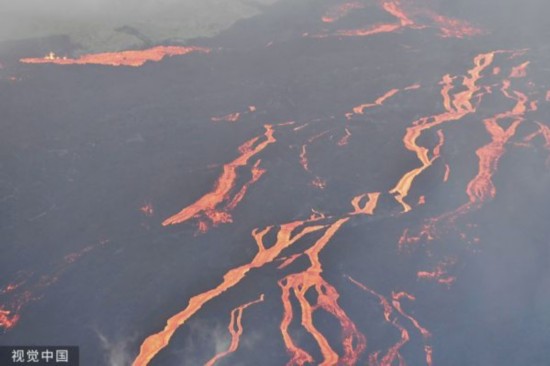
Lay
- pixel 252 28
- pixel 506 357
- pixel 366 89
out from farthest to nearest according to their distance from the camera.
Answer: pixel 252 28 → pixel 366 89 → pixel 506 357

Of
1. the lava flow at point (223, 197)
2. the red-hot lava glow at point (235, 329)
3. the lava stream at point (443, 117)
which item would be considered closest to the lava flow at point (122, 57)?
the lava flow at point (223, 197)

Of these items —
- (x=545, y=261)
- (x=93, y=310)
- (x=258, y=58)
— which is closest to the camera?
(x=93, y=310)

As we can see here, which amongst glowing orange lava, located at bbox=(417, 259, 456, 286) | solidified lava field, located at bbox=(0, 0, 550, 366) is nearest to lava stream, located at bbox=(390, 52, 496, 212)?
solidified lava field, located at bbox=(0, 0, 550, 366)

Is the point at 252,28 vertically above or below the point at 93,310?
above

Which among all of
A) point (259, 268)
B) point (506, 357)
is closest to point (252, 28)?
point (259, 268)

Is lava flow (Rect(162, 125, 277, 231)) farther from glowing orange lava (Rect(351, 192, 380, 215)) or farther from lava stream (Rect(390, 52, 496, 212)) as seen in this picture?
lava stream (Rect(390, 52, 496, 212))

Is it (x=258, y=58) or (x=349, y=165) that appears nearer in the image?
(x=349, y=165)

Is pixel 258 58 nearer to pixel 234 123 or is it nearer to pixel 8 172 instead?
pixel 234 123
